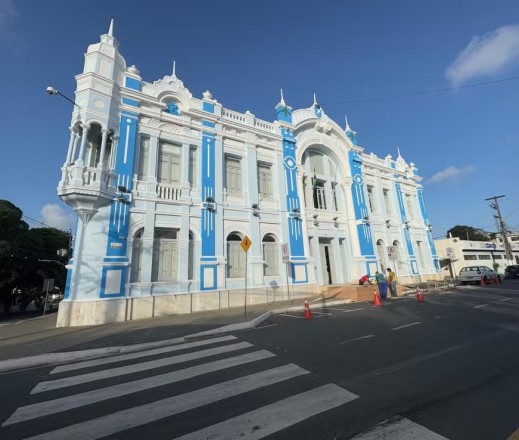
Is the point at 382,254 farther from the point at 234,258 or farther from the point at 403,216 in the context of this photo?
the point at 234,258

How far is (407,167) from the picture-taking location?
1142 inches

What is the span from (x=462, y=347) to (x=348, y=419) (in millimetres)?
4318

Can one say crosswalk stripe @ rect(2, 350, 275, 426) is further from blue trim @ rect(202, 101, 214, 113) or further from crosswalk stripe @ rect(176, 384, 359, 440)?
blue trim @ rect(202, 101, 214, 113)

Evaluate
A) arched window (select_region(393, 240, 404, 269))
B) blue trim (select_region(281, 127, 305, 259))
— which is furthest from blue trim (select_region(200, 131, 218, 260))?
arched window (select_region(393, 240, 404, 269))

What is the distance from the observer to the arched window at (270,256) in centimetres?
1619

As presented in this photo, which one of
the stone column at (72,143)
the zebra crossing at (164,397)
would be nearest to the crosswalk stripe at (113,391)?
the zebra crossing at (164,397)

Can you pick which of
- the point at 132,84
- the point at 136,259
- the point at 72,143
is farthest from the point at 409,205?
the point at 72,143

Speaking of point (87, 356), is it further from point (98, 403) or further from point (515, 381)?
point (515, 381)

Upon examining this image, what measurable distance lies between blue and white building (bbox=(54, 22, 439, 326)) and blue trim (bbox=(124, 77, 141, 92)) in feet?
0.20

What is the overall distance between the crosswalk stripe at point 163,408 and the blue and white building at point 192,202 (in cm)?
840

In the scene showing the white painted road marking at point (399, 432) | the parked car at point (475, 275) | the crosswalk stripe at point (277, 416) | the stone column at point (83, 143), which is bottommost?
the white painted road marking at point (399, 432)

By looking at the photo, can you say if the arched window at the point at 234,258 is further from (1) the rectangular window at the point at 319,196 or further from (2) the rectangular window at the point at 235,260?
(1) the rectangular window at the point at 319,196

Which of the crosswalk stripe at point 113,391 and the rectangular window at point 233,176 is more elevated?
the rectangular window at point 233,176

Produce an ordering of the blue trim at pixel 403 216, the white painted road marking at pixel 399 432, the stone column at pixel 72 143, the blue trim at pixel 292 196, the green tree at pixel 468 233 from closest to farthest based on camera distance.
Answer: the white painted road marking at pixel 399 432, the stone column at pixel 72 143, the blue trim at pixel 292 196, the blue trim at pixel 403 216, the green tree at pixel 468 233
